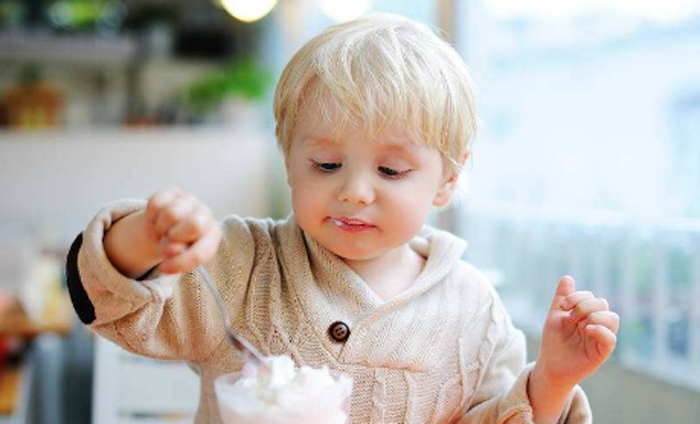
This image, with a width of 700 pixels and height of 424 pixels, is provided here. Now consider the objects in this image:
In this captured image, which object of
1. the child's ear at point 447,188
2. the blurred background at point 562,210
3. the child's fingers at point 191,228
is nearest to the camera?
the child's fingers at point 191,228

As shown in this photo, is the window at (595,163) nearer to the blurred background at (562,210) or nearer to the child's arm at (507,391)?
the blurred background at (562,210)

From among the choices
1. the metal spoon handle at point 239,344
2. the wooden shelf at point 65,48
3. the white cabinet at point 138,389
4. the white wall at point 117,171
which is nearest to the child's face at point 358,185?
the metal spoon handle at point 239,344

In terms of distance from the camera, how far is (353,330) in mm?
828

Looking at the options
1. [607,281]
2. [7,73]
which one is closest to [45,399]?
[607,281]

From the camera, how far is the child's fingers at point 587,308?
78 centimetres

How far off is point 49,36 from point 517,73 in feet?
11.8

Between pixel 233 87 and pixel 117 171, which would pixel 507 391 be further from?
pixel 117 171

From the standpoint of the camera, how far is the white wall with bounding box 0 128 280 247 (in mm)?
4934

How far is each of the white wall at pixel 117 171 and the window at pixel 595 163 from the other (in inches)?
103

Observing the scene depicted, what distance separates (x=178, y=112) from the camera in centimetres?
534

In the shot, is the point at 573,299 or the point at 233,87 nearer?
the point at 573,299

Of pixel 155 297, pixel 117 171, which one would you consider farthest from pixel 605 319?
pixel 117 171

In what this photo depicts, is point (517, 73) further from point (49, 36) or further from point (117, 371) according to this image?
point (49, 36)

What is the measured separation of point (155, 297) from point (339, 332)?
0.18 meters
